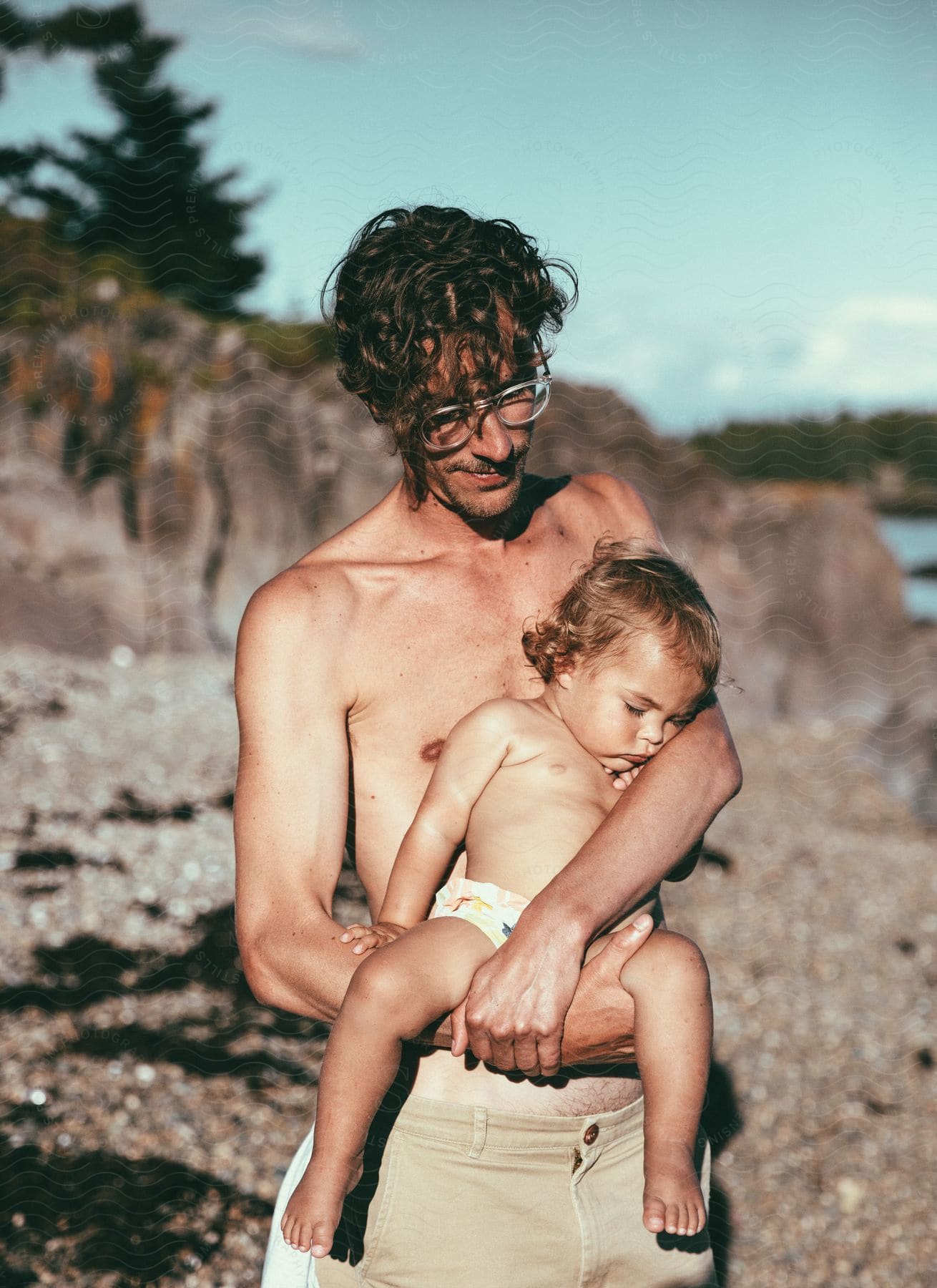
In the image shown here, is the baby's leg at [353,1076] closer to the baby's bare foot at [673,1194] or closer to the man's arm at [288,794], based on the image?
the man's arm at [288,794]

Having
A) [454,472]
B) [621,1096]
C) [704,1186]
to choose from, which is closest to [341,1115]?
[621,1096]

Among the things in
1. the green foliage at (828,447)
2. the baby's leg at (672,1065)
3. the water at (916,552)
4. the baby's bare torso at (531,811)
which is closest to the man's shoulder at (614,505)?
the baby's bare torso at (531,811)

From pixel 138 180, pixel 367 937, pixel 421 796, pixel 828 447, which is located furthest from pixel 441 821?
pixel 138 180

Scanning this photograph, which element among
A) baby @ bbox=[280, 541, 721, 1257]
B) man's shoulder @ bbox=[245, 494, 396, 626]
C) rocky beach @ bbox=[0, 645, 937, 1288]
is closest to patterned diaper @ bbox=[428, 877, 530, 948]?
baby @ bbox=[280, 541, 721, 1257]

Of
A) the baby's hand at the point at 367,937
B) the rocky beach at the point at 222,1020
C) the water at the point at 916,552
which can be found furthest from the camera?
the water at the point at 916,552

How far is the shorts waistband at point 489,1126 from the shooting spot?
1.57m

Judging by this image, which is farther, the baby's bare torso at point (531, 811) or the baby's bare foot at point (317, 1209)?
the baby's bare torso at point (531, 811)

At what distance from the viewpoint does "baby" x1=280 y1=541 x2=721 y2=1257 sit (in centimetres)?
144

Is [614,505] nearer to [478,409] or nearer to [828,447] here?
[478,409]

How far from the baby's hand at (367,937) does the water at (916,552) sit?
624 cm

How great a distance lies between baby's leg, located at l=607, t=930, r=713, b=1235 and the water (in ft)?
20.2

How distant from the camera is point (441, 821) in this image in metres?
1.68

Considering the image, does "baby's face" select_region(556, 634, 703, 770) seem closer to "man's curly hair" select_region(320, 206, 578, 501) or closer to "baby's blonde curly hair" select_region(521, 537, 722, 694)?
"baby's blonde curly hair" select_region(521, 537, 722, 694)

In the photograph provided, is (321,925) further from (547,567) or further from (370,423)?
(370,423)
